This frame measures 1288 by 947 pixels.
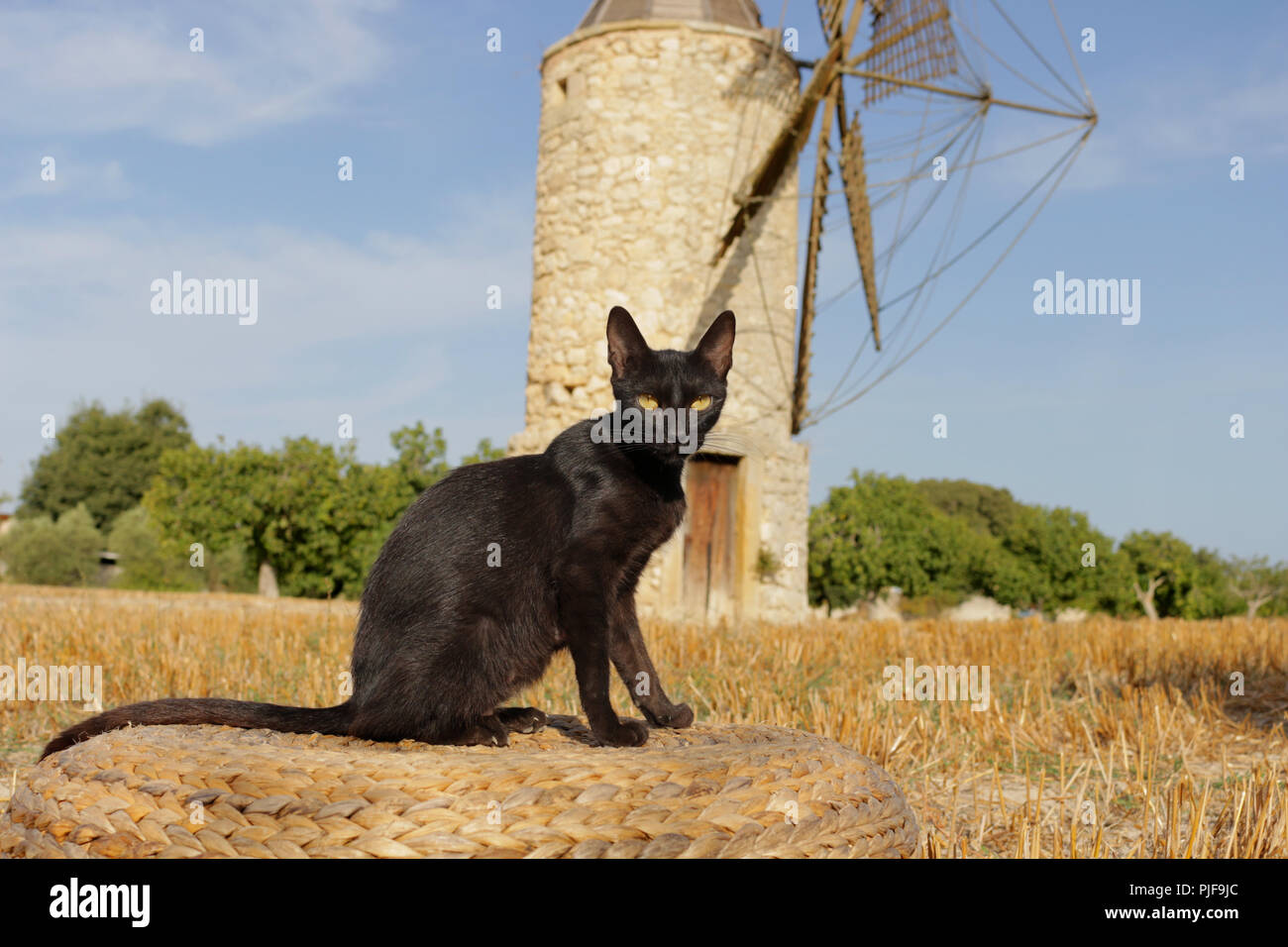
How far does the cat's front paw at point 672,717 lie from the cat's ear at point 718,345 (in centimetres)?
101

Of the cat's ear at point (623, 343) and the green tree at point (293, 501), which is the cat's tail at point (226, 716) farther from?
the green tree at point (293, 501)

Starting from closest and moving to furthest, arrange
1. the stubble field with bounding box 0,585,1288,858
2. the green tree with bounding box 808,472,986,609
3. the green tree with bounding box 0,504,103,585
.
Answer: the stubble field with bounding box 0,585,1288,858 → the green tree with bounding box 808,472,986,609 → the green tree with bounding box 0,504,103,585

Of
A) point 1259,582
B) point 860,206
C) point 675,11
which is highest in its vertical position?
point 675,11

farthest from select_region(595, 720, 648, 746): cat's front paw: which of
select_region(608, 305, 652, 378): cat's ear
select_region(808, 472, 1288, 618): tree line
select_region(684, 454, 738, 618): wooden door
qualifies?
select_region(808, 472, 1288, 618): tree line

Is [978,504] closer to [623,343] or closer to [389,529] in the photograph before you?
[389,529]

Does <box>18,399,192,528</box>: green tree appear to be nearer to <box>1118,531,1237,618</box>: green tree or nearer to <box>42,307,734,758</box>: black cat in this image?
<box>1118,531,1237,618</box>: green tree

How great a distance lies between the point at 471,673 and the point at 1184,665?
666cm

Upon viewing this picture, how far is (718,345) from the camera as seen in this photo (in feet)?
9.06

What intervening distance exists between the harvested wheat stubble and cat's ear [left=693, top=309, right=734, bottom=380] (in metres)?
1.10

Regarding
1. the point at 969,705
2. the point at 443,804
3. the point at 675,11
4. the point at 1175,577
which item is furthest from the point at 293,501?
the point at 1175,577

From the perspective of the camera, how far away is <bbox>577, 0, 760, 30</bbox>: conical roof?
42.9ft

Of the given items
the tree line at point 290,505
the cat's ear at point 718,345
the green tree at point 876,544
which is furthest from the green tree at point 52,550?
the cat's ear at point 718,345

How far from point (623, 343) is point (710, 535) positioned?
10543 millimetres

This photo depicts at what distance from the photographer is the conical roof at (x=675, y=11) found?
13.1 m
